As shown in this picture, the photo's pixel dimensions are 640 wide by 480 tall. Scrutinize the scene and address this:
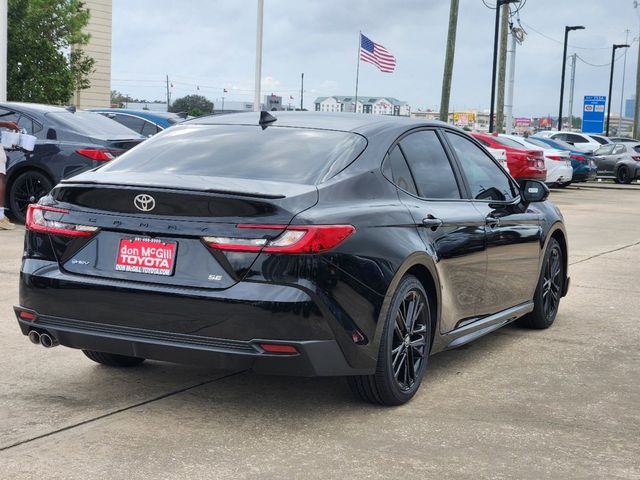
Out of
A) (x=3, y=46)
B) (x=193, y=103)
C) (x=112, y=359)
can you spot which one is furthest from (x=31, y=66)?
(x=193, y=103)

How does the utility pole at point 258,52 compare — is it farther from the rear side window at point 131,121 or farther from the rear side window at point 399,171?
the rear side window at point 399,171

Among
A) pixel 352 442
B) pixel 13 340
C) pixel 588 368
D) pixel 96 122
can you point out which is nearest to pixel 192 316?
pixel 352 442

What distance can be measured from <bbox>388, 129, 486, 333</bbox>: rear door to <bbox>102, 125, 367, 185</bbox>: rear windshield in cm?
Result: 39

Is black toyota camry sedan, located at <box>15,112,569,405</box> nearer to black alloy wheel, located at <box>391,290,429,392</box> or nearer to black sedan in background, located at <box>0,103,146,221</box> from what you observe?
black alloy wheel, located at <box>391,290,429,392</box>

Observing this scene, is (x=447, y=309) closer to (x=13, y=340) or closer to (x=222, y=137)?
(x=222, y=137)

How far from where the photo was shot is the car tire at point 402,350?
16.2ft

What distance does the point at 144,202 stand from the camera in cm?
464

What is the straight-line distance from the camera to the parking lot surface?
13.8 feet

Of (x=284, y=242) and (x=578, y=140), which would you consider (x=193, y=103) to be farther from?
(x=284, y=242)

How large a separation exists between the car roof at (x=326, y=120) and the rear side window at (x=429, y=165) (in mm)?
95

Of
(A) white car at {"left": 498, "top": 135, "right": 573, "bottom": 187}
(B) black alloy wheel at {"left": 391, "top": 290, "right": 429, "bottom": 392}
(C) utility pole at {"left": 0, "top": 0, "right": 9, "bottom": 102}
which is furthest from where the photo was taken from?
(A) white car at {"left": 498, "top": 135, "right": 573, "bottom": 187}

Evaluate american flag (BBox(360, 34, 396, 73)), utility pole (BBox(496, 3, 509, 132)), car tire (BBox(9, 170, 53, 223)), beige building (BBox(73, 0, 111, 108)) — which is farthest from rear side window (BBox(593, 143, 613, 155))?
beige building (BBox(73, 0, 111, 108))

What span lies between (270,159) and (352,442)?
4.83ft

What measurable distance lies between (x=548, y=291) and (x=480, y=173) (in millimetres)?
1404
